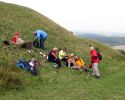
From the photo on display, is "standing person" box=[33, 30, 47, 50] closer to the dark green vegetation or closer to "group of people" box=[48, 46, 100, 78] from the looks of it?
the dark green vegetation

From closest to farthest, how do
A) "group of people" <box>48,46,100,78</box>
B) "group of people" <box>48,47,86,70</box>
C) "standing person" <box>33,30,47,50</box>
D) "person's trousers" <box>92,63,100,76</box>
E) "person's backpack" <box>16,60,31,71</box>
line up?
"person's backpack" <box>16,60,31,71</box> → "person's trousers" <box>92,63,100,76</box> → "group of people" <box>48,46,100,78</box> → "group of people" <box>48,47,86,70</box> → "standing person" <box>33,30,47,50</box>

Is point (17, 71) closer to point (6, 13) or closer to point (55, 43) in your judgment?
point (55, 43)

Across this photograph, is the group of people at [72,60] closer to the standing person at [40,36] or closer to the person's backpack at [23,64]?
the standing person at [40,36]

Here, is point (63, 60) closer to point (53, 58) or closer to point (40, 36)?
point (53, 58)

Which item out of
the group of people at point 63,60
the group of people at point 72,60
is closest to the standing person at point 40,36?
the group of people at point 72,60

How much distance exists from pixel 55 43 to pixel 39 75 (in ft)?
39.0

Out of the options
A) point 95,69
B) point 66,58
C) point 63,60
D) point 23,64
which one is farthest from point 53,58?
point 23,64

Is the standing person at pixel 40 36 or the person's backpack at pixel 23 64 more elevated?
the standing person at pixel 40 36

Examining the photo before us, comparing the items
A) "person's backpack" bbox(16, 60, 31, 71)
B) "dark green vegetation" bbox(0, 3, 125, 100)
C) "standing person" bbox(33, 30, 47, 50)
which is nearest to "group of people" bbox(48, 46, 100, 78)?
"dark green vegetation" bbox(0, 3, 125, 100)

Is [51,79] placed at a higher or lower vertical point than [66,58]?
lower

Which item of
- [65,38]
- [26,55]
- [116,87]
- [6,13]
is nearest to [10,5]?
[6,13]

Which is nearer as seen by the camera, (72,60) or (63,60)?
(72,60)

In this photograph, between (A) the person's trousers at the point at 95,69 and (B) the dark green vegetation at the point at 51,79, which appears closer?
(B) the dark green vegetation at the point at 51,79

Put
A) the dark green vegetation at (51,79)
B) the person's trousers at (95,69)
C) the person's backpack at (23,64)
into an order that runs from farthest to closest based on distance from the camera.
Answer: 1. the person's trousers at (95,69)
2. the person's backpack at (23,64)
3. the dark green vegetation at (51,79)
